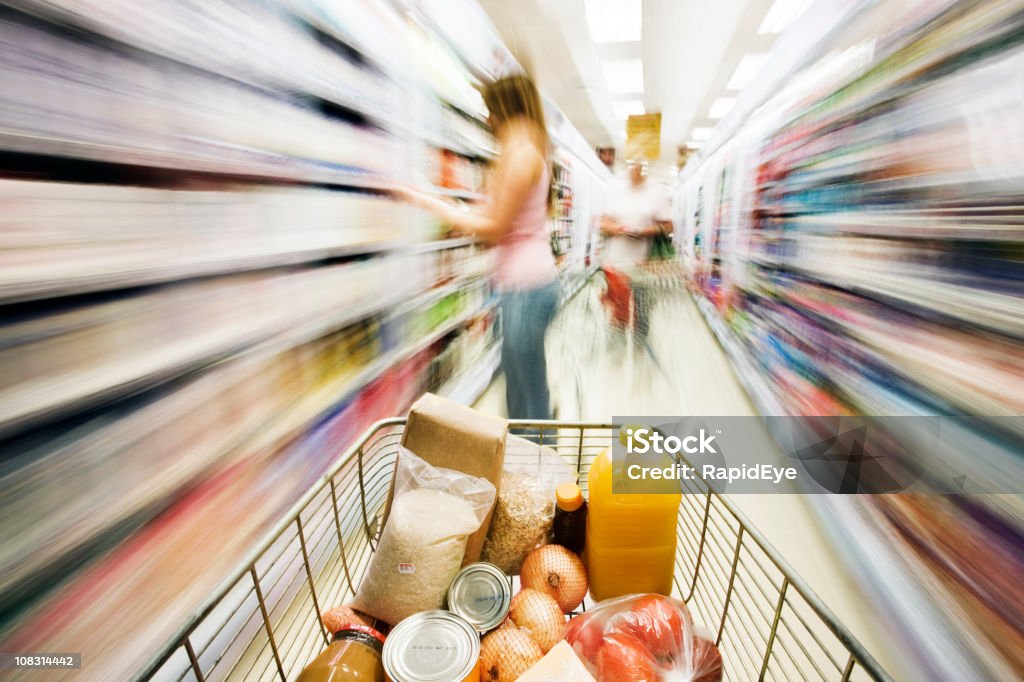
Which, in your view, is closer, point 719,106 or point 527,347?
point 527,347

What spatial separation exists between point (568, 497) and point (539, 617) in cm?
23

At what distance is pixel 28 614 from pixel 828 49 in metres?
3.17

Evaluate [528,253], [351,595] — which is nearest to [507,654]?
[351,595]

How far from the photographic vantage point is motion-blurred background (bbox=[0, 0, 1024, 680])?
67 centimetres

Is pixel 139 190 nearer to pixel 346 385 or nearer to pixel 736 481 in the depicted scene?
pixel 346 385

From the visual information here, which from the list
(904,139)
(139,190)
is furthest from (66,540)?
(904,139)

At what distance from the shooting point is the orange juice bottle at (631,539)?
84 centimetres

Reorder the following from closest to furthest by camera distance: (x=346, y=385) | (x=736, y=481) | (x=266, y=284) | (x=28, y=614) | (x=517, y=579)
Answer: (x=28, y=614)
(x=517, y=579)
(x=266, y=284)
(x=346, y=385)
(x=736, y=481)

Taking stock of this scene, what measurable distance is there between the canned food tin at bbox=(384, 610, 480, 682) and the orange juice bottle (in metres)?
0.32

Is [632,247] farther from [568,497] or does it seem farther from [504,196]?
[568,497]

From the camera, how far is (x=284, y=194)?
1152 millimetres

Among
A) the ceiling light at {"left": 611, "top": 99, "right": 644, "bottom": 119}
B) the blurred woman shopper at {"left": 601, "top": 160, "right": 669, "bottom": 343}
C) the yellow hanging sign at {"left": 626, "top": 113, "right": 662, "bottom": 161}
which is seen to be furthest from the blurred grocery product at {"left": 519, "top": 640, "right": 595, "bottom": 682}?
the ceiling light at {"left": 611, "top": 99, "right": 644, "bottom": 119}

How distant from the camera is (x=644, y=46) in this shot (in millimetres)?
5359

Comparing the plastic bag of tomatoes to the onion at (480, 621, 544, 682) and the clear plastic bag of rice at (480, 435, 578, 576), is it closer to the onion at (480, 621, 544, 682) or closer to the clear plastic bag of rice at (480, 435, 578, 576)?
the onion at (480, 621, 544, 682)
